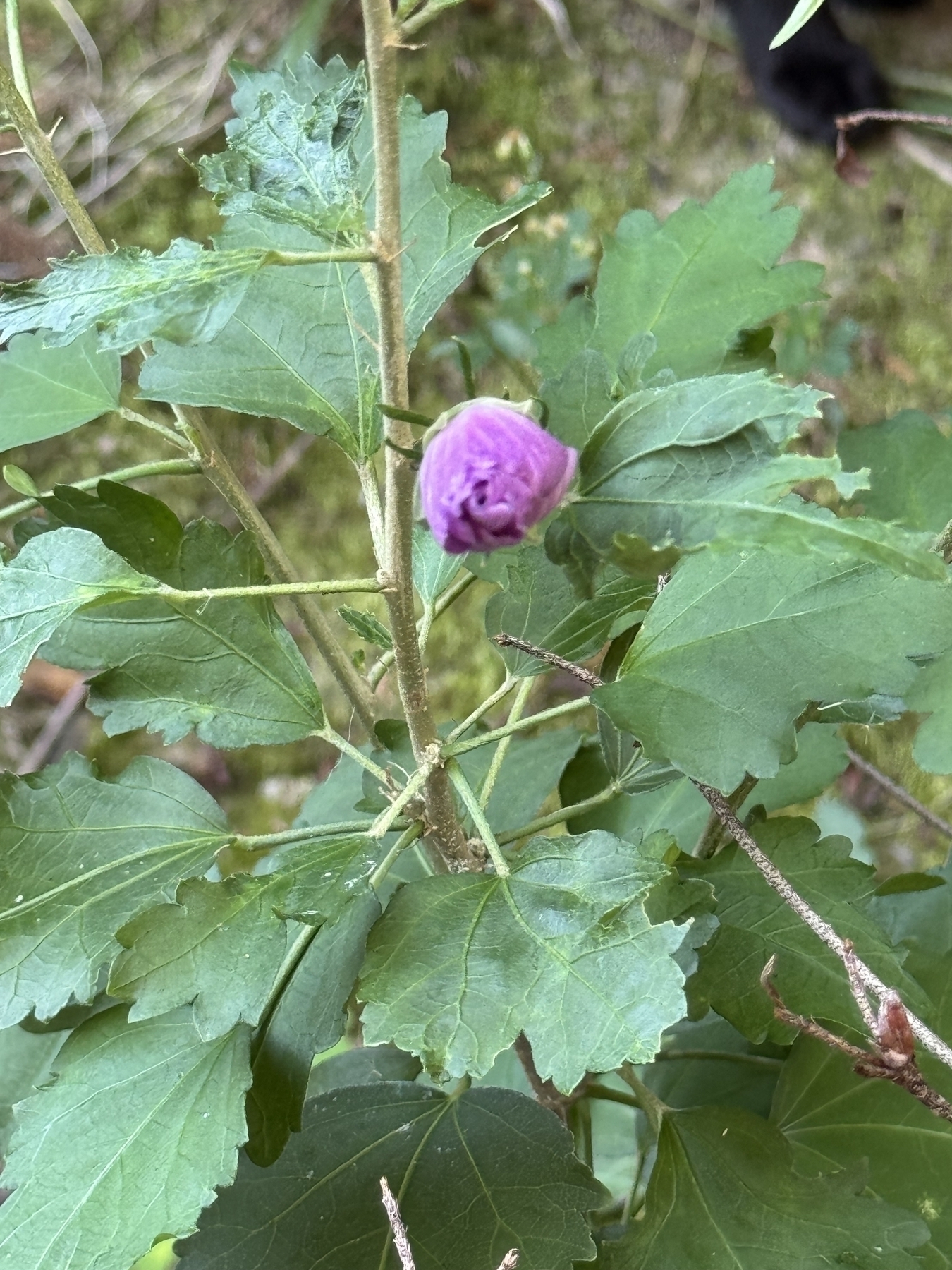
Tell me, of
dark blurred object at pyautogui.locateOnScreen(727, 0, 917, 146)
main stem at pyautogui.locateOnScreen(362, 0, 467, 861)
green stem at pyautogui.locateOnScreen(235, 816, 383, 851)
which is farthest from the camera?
dark blurred object at pyautogui.locateOnScreen(727, 0, 917, 146)

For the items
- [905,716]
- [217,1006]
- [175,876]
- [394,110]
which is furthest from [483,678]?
[394,110]

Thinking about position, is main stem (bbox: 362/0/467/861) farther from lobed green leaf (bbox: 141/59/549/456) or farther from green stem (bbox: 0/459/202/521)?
green stem (bbox: 0/459/202/521)

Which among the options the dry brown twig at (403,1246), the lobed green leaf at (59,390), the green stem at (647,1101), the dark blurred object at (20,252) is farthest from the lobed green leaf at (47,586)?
the dark blurred object at (20,252)

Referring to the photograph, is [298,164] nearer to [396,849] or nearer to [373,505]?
[373,505]

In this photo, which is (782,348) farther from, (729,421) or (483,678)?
(729,421)

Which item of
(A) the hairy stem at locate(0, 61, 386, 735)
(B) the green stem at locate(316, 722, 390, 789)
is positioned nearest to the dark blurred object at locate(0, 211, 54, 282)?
(A) the hairy stem at locate(0, 61, 386, 735)

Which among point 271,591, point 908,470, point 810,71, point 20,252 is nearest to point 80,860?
point 271,591
